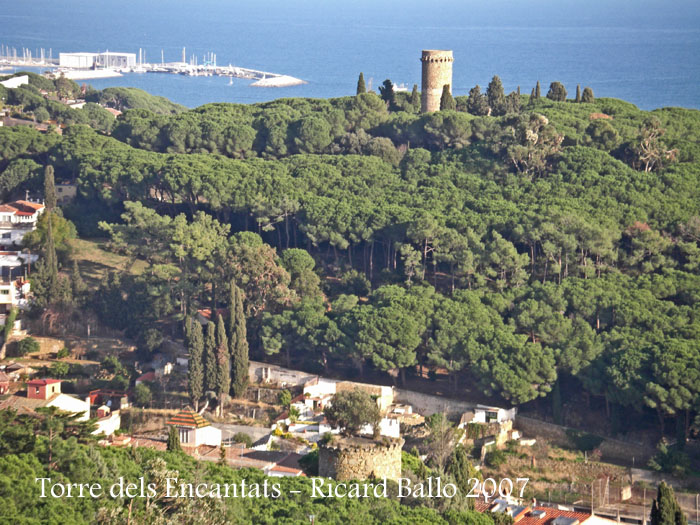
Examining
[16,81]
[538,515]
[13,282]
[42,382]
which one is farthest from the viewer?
[16,81]

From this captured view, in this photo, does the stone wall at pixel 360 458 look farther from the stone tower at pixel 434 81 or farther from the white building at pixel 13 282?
the stone tower at pixel 434 81

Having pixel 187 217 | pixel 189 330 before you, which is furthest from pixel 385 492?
pixel 187 217

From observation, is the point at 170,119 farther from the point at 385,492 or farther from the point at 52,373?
the point at 385,492

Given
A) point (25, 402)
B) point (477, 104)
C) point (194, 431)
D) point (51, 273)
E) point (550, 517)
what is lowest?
point (550, 517)

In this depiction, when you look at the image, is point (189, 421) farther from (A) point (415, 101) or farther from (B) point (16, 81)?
(B) point (16, 81)

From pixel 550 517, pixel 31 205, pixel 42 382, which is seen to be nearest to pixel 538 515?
pixel 550 517

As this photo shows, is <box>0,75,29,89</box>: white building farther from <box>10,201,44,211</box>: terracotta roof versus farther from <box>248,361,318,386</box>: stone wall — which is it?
<box>248,361,318,386</box>: stone wall
